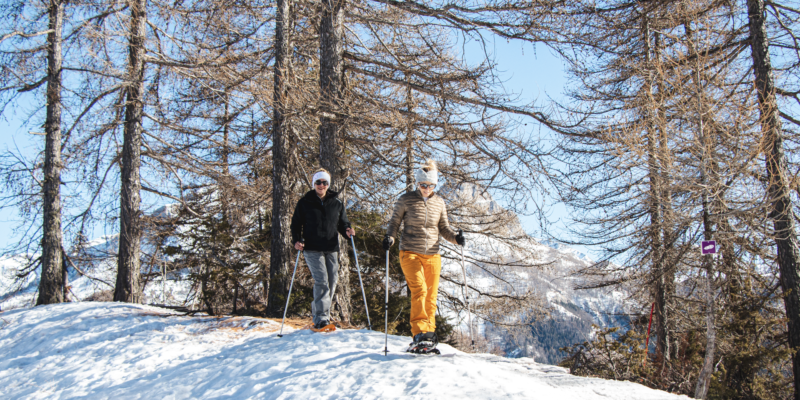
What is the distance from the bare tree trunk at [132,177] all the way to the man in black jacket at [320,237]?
580cm

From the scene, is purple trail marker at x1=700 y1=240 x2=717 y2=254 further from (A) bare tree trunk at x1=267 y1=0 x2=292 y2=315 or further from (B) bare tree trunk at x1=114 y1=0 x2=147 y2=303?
(B) bare tree trunk at x1=114 y1=0 x2=147 y2=303

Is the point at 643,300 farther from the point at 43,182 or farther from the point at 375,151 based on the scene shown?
the point at 43,182

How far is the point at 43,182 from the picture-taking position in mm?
9656

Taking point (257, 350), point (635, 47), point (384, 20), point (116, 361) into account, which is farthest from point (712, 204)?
point (116, 361)

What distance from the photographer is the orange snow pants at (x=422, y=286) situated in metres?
5.09

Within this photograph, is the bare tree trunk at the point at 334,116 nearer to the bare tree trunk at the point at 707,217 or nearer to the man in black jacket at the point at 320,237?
the man in black jacket at the point at 320,237

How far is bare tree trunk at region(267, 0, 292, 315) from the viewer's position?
7.82 m

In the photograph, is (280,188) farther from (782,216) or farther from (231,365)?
(782,216)

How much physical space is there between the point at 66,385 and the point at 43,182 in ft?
20.9

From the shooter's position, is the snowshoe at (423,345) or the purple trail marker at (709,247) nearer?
the snowshoe at (423,345)

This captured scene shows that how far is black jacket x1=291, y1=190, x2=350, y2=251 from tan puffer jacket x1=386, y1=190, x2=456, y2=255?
1.10 metres

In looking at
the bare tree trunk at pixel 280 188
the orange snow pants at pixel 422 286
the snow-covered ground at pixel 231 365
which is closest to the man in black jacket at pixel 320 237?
the snow-covered ground at pixel 231 365

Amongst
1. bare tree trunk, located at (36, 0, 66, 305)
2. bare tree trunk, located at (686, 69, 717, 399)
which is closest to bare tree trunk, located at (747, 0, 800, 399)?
bare tree trunk, located at (686, 69, 717, 399)

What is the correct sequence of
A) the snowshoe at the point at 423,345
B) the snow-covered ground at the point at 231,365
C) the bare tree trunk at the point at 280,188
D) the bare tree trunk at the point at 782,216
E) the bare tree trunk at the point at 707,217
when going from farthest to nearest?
the bare tree trunk at the point at 782,216
the bare tree trunk at the point at 280,188
the bare tree trunk at the point at 707,217
the snowshoe at the point at 423,345
the snow-covered ground at the point at 231,365
